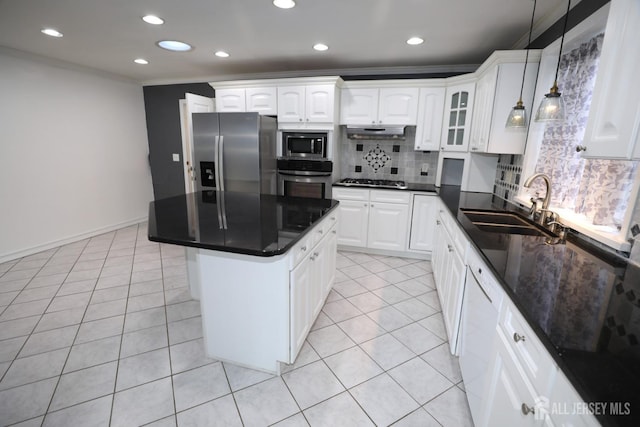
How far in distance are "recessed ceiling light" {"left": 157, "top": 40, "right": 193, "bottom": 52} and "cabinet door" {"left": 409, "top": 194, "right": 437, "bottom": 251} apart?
308 centimetres

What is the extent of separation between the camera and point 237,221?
1780 mm

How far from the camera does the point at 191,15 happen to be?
231cm

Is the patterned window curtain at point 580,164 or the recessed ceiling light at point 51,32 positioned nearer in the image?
the patterned window curtain at point 580,164

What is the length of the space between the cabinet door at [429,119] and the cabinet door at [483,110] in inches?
19.6

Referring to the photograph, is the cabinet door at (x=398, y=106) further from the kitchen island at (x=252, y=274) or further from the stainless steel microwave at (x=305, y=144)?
the kitchen island at (x=252, y=274)

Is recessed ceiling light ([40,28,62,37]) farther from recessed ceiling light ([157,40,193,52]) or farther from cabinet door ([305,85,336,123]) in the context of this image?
cabinet door ([305,85,336,123])

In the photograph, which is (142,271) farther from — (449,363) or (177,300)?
(449,363)

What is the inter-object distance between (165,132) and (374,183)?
3749 mm

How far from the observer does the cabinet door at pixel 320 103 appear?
136 inches

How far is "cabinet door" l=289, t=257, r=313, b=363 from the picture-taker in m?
1.59

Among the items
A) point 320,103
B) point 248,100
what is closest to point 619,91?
point 320,103

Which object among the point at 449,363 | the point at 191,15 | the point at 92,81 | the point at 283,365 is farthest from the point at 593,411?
the point at 92,81

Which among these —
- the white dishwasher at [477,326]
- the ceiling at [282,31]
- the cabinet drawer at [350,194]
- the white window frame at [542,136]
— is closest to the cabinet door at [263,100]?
the ceiling at [282,31]

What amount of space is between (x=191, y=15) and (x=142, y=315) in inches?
97.9
